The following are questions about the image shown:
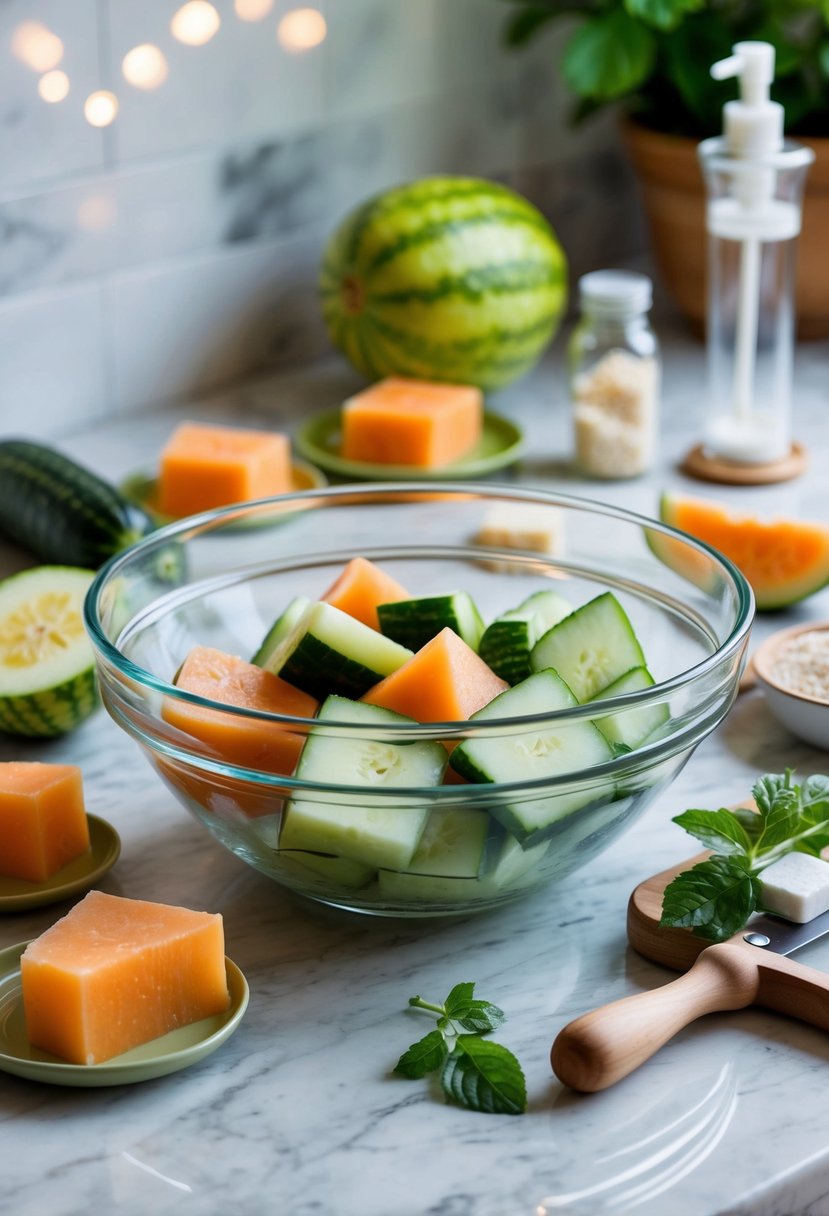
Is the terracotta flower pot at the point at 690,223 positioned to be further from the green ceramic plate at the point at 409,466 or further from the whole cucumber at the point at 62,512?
the whole cucumber at the point at 62,512

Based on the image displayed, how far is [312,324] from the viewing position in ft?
6.96

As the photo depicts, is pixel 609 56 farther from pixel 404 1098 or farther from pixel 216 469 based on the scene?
pixel 404 1098

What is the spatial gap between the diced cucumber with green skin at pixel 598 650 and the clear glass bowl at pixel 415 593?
0.16 feet

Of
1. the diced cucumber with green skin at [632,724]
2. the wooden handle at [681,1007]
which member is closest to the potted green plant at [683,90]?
the diced cucumber with green skin at [632,724]

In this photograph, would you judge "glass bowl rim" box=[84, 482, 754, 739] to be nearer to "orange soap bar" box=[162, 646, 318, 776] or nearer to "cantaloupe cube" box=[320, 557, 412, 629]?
"orange soap bar" box=[162, 646, 318, 776]

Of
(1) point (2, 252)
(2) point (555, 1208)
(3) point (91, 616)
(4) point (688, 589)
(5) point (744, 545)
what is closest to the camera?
(2) point (555, 1208)

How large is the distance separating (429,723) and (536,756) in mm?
61

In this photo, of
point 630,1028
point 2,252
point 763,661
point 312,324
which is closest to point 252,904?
point 630,1028

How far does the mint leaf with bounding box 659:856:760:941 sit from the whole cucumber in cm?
69

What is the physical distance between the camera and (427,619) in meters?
1.03

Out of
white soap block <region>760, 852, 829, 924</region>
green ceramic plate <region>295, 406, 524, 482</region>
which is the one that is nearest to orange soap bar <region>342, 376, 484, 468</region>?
green ceramic plate <region>295, 406, 524, 482</region>

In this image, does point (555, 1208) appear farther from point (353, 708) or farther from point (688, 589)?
point (688, 589)

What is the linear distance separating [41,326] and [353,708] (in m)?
1.03

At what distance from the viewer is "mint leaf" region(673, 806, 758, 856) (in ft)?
3.15
